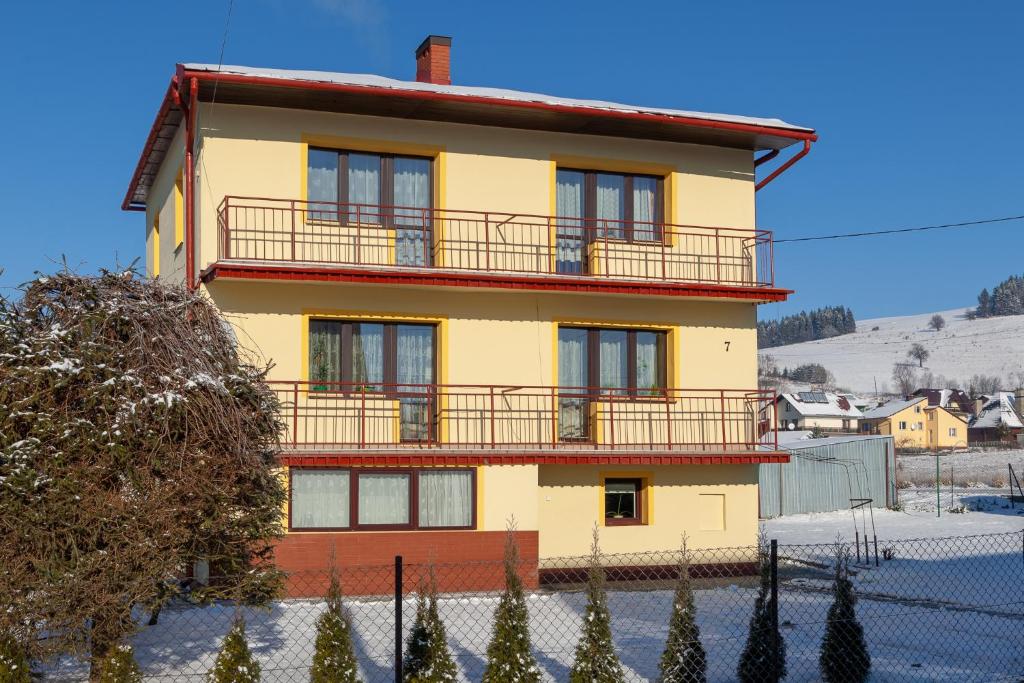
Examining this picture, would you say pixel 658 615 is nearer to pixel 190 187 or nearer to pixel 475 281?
pixel 475 281

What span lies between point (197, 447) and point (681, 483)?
13.0 meters

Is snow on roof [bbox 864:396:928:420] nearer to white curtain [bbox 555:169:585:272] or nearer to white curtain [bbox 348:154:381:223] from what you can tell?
white curtain [bbox 555:169:585:272]

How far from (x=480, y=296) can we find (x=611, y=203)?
347cm

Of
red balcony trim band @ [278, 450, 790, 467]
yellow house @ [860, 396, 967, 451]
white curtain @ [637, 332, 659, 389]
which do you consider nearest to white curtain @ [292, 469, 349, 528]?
red balcony trim band @ [278, 450, 790, 467]

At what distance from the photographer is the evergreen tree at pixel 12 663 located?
27.6 ft

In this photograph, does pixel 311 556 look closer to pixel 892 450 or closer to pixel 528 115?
pixel 528 115

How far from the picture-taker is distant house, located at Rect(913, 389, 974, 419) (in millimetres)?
126056

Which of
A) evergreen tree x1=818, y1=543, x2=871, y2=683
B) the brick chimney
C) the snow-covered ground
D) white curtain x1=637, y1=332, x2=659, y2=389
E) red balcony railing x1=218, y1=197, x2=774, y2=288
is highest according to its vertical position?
the brick chimney

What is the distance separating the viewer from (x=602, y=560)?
20.0 metres

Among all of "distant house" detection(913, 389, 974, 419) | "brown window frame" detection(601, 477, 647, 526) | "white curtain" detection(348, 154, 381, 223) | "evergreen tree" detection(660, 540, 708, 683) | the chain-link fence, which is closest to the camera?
"evergreen tree" detection(660, 540, 708, 683)

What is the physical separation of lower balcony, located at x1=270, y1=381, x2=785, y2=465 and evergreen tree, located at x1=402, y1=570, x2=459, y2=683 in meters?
8.61

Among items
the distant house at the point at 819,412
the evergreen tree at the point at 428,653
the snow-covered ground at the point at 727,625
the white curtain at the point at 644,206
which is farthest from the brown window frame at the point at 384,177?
the distant house at the point at 819,412

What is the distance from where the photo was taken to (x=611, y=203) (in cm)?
2147

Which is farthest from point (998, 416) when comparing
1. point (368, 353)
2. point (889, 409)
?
point (368, 353)
